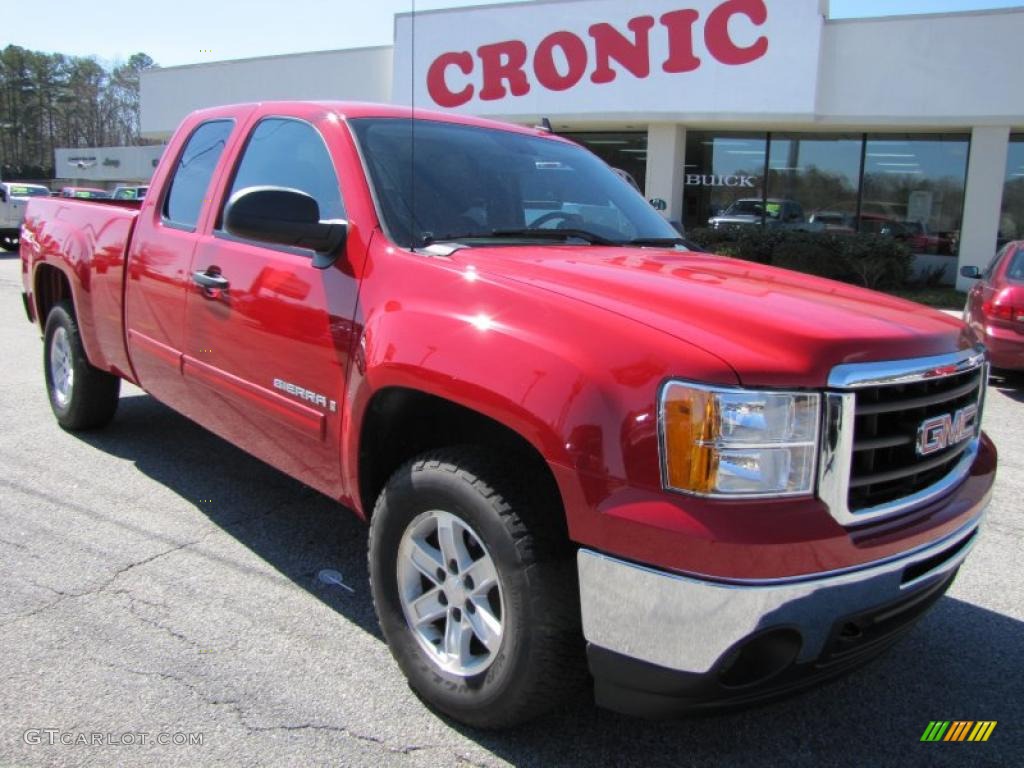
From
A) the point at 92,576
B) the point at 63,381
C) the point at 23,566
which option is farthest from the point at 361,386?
the point at 63,381

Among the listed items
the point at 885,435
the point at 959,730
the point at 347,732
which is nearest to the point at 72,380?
the point at 347,732

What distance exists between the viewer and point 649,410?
6.61 ft

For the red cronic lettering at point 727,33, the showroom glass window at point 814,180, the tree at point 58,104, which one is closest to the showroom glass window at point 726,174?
the showroom glass window at point 814,180

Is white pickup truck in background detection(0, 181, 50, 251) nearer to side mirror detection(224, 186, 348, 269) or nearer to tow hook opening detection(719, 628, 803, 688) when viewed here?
side mirror detection(224, 186, 348, 269)

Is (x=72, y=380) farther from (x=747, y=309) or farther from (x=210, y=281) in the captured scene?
(x=747, y=309)

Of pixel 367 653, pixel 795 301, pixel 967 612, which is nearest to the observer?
pixel 795 301

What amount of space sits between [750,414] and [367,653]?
1.77 meters

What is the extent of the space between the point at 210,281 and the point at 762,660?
2.64m

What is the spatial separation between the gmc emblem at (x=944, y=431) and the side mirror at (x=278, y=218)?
199 centimetres

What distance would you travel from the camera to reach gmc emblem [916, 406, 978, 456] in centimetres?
231

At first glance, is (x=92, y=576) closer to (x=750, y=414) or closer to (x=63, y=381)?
(x=63, y=381)

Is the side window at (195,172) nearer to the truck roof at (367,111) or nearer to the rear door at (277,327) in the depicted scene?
the truck roof at (367,111)

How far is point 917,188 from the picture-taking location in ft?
60.5

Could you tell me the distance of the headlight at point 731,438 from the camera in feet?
6.52
